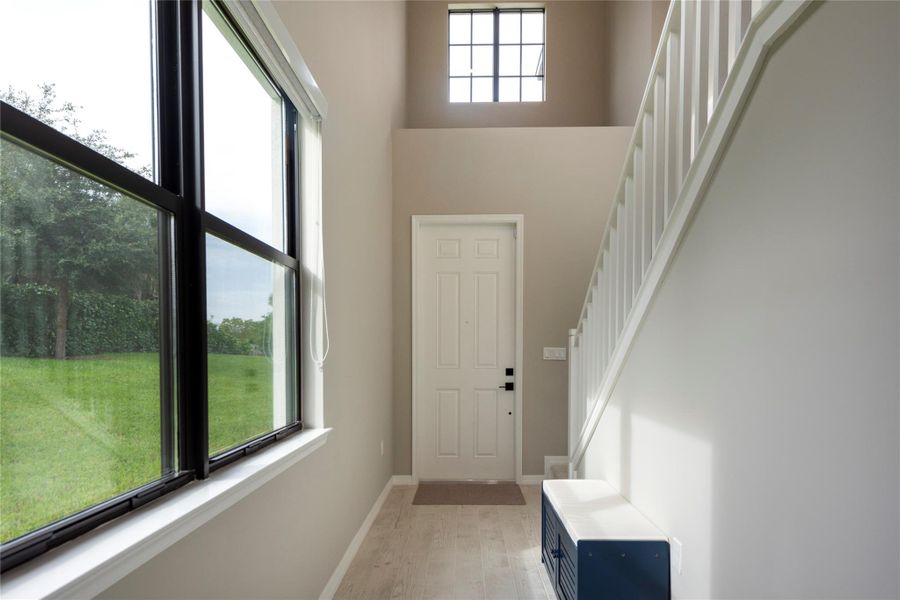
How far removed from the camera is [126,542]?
37.4 inches

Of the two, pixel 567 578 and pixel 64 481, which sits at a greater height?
pixel 64 481

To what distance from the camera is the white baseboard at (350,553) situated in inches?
92.4

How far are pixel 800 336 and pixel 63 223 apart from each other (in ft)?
5.08

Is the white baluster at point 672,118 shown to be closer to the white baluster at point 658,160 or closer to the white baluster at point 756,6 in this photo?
Result: the white baluster at point 658,160

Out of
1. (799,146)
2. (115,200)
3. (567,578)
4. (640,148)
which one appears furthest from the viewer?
(640,148)

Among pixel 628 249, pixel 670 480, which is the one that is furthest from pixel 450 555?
pixel 628 249

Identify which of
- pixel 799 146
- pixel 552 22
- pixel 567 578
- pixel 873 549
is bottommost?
pixel 567 578

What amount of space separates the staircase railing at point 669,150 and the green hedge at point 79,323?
1.61 m

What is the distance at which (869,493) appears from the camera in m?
0.98

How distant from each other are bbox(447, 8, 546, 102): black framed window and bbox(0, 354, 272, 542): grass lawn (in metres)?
4.68

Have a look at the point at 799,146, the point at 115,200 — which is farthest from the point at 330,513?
the point at 799,146

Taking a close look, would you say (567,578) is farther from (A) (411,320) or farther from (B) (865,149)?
(A) (411,320)

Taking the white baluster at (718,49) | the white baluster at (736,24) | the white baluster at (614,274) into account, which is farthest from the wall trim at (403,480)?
the white baluster at (736,24)

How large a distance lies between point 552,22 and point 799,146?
4663 millimetres
